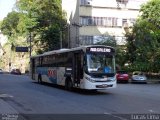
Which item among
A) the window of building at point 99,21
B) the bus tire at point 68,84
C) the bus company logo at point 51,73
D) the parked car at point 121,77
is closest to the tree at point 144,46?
the parked car at point 121,77

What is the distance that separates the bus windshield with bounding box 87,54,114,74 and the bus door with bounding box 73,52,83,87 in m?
0.79

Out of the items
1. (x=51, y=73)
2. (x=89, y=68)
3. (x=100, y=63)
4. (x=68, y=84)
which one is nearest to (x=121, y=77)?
(x=51, y=73)

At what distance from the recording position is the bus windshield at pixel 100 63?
24391mm

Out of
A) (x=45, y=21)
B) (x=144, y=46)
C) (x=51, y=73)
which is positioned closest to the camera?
(x=51, y=73)

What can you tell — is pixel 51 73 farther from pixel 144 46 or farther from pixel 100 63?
pixel 144 46

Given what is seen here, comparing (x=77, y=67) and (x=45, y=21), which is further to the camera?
(x=45, y=21)

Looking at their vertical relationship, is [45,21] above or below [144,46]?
above

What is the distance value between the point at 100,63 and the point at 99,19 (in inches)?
1866

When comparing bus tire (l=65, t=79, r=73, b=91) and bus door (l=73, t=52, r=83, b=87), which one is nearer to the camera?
bus door (l=73, t=52, r=83, b=87)

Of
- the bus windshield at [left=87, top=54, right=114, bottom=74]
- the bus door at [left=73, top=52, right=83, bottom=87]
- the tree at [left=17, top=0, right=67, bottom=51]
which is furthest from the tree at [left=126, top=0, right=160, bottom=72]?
the bus windshield at [left=87, top=54, right=114, bottom=74]

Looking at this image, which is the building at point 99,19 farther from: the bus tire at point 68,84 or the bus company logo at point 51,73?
the bus tire at point 68,84

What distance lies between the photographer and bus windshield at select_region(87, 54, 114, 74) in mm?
24391

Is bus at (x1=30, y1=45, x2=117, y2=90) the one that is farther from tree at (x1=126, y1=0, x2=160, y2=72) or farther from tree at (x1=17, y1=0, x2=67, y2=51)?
tree at (x1=17, y1=0, x2=67, y2=51)

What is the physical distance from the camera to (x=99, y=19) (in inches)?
2813
